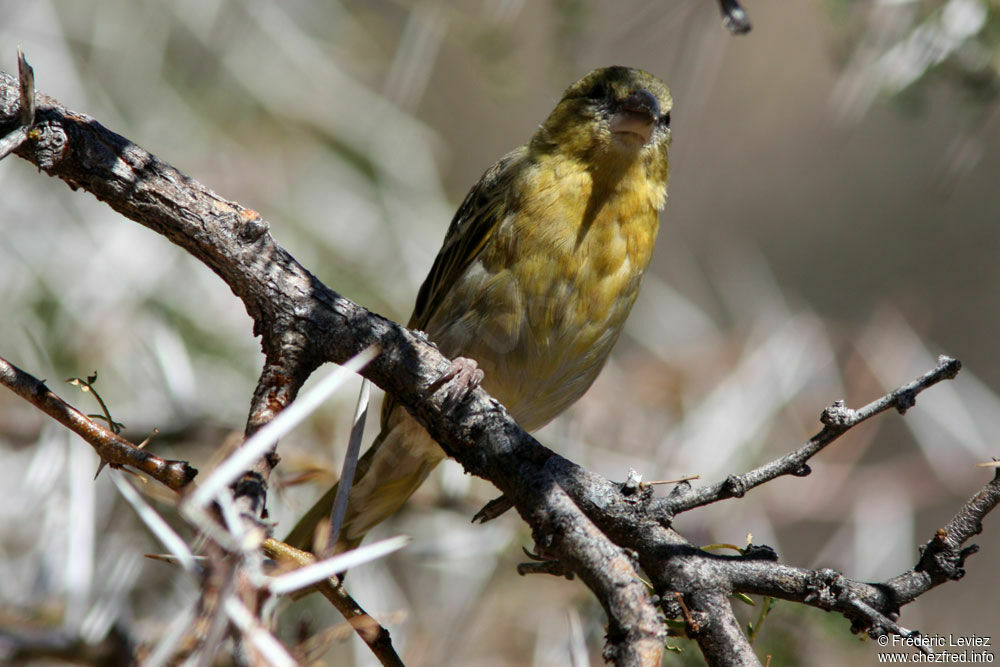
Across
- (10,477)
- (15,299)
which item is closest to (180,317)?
(15,299)

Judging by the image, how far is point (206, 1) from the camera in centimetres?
432

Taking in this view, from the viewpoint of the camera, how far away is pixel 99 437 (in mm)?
1288

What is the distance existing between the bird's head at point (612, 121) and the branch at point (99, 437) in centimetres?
215

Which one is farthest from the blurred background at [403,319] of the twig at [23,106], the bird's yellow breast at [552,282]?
the twig at [23,106]

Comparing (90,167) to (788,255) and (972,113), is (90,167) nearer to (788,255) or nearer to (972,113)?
(972,113)

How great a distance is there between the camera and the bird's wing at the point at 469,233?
3137mm

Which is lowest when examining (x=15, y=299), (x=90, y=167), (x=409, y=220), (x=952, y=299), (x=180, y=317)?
(x=90, y=167)

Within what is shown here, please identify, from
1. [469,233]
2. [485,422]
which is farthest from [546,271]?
[485,422]

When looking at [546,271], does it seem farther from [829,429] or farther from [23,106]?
[23,106]

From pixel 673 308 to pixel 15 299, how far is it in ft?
9.97

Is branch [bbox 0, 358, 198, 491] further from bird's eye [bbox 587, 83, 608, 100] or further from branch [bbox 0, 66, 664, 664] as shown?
bird's eye [bbox 587, 83, 608, 100]

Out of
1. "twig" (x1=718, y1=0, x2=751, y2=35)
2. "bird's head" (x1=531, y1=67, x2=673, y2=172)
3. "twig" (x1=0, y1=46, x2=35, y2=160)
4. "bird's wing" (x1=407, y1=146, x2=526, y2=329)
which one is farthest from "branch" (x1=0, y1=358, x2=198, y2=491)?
"bird's head" (x1=531, y1=67, x2=673, y2=172)

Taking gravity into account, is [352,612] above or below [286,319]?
below

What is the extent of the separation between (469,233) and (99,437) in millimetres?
2044
